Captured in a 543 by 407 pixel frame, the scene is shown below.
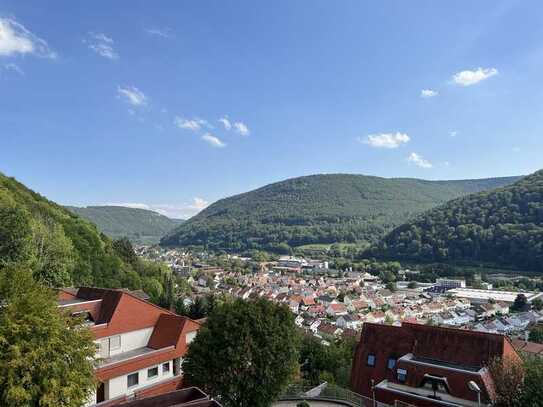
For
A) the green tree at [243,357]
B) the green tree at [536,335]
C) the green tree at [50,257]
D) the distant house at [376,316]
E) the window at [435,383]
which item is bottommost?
the green tree at [536,335]

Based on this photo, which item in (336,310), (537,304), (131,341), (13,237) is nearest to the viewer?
(131,341)

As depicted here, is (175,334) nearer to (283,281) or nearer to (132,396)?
(132,396)

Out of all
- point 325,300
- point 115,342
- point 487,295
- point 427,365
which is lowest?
point 487,295

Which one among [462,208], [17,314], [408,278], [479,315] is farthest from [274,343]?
[462,208]

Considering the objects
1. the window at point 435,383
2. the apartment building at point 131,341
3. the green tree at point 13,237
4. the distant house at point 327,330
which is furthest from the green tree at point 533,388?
the distant house at point 327,330

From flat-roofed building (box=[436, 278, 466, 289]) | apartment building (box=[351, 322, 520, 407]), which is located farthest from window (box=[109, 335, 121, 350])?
flat-roofed building (box=[436, 278, 466, 289])

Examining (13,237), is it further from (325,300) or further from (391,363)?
(325,300)

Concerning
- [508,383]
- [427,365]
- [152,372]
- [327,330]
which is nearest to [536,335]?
[327,330]

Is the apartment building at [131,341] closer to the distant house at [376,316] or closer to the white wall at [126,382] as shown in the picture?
the white wall at [126,382]
